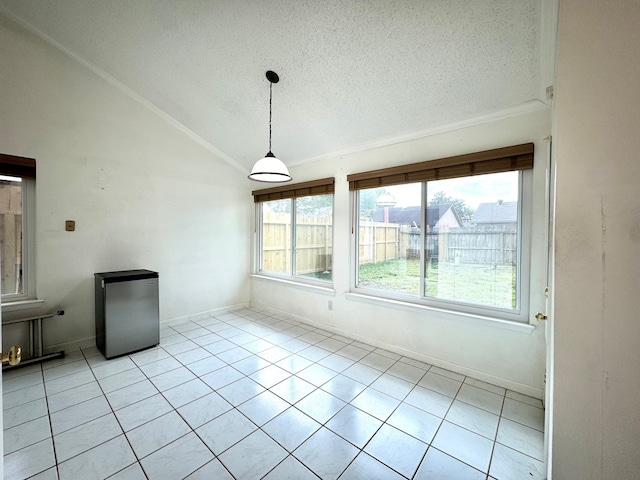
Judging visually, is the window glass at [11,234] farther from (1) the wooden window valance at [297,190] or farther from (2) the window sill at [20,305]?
(1) the wooden window valance at [297,190]

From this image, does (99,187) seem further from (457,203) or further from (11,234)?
(457,203)

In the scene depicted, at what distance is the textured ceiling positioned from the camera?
1853 mm

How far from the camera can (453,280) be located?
2680 millimetres

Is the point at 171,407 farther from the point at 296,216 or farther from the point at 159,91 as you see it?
the point at 159,91

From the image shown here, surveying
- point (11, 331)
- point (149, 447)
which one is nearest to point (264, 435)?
point (149, 447)

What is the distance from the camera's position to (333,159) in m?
3.59

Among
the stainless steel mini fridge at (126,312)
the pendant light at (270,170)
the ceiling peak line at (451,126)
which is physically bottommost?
the stainless steel mini fridge at (126,312)

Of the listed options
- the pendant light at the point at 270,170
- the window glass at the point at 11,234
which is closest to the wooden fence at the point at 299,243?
the pendant light at the point at 270,170

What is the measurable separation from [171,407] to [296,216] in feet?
9.50

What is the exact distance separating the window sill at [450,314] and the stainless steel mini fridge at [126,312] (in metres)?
2.38

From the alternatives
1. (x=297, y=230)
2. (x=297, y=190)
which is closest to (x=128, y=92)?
(x=297, y=190)

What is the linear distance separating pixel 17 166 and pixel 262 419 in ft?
11.3

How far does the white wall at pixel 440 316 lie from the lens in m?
2.18

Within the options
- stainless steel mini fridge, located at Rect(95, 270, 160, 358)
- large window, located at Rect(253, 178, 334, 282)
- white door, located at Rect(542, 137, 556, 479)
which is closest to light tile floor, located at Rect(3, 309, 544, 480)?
stainless steel mini fridge, located at Rect(95, 270, 160, 358)
